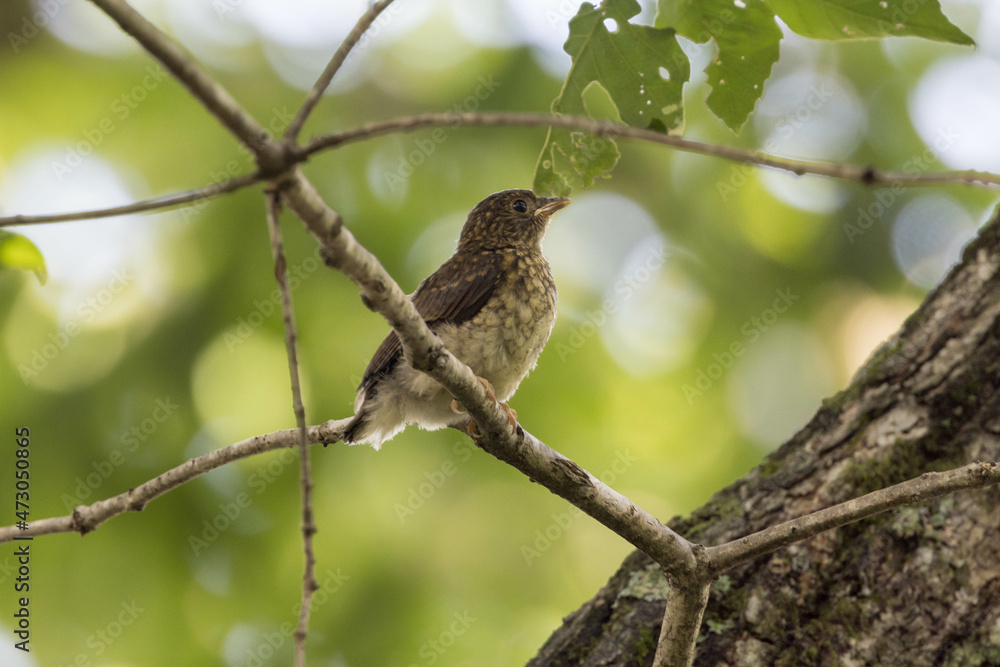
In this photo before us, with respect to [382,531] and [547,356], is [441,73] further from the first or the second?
[382,531]

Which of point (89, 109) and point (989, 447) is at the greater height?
point (89, 109)

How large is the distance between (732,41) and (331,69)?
1244mm

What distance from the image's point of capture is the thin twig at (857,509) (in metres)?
2.00

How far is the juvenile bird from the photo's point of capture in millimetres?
3230

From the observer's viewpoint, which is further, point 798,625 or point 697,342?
point 697,342

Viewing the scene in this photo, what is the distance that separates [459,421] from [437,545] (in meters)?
2.18

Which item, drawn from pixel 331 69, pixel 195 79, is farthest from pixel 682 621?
Answer: pixel 195 79

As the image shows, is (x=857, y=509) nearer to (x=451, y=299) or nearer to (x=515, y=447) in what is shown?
(x=515, y=447)

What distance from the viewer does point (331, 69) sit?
4.19ft

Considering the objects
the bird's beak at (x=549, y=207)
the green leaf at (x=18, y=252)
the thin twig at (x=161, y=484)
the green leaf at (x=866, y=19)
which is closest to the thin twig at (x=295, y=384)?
the green leaf at (x=18, y=252)

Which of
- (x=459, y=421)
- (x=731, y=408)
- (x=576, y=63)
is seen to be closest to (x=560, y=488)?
(x=459, y=421)

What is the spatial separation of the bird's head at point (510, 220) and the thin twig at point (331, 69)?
2394mm

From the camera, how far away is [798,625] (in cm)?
271

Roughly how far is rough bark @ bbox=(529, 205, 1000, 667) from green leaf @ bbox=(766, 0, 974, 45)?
1.67 meters
